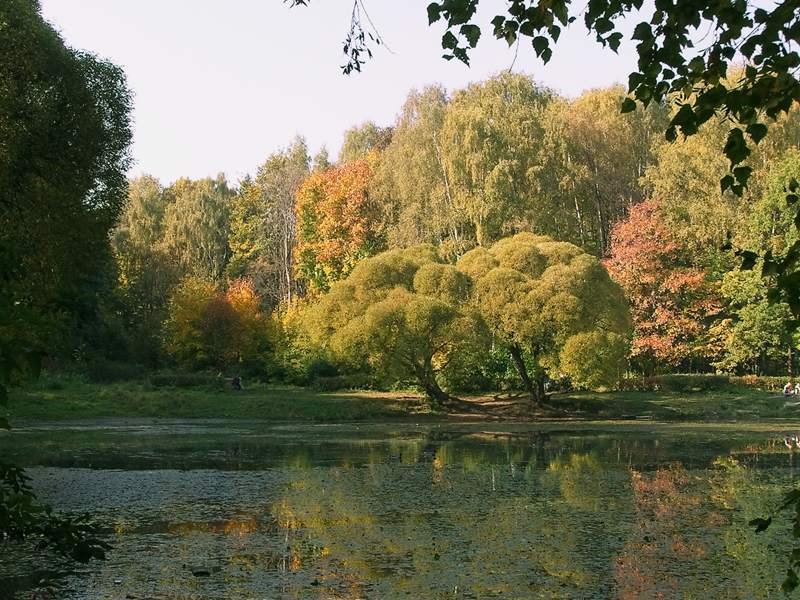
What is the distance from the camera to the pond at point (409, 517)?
9.08 metres

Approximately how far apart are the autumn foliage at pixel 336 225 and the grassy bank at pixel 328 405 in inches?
674

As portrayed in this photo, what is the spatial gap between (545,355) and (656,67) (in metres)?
32.6

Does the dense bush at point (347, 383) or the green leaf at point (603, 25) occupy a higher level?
the green leaf at point (603, 25)

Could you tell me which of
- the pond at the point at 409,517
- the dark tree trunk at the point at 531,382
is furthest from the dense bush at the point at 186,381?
the pond at the point at 409,517

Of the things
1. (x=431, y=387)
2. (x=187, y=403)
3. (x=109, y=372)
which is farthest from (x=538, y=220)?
(x=109, y=372)

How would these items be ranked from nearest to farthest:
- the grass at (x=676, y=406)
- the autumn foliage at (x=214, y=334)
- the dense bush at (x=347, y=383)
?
1. the grass at (x=676, y=406)
2. the dense bush at (x=347, y=383)
3. the autumn foliage at (x=214, y=334)

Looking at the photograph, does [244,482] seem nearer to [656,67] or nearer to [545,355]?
[656,67]

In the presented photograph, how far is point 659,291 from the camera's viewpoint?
46219 millimetres

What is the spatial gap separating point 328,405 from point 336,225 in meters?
23.0

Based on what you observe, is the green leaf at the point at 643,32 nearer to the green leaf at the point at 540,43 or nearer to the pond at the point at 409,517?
the green leaf at the point at 540,43

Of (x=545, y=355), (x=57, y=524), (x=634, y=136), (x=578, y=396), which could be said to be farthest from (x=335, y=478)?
(x=634, y=136)

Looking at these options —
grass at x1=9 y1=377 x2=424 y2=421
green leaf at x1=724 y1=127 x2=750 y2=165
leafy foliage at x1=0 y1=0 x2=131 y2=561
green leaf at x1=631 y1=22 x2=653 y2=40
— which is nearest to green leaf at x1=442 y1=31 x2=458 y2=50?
green leaf at x1=631 y1=22 x2=653 y2=40

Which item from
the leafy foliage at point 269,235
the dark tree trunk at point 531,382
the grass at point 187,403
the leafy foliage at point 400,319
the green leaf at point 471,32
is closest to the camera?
the green leaf at point 471,32

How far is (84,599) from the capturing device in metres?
8.29
